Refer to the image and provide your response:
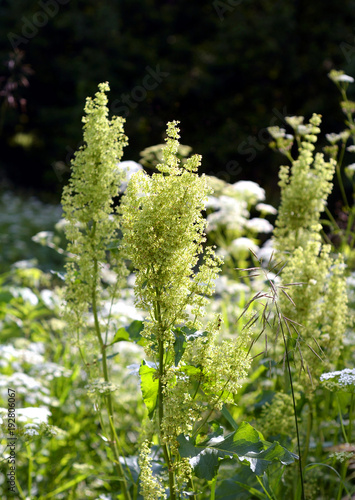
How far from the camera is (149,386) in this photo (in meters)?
1.58

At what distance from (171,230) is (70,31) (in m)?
12.1

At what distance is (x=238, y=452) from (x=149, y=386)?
0.34 metres

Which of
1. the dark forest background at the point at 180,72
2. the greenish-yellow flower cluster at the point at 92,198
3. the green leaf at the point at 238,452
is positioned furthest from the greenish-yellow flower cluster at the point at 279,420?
the dark forest background at the point at 180,72

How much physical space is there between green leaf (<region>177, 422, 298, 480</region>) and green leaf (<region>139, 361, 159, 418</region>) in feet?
0.66

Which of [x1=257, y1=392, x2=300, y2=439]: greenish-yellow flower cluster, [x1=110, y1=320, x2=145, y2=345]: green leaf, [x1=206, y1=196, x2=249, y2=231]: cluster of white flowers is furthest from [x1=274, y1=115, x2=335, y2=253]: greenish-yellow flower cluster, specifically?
[x1=206, y1=196, x2=249, y2=231]: cluster of white flowers

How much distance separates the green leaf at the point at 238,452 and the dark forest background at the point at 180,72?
7351mm

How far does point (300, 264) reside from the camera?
1.99 m

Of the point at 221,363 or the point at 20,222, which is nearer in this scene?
the point at 221,363

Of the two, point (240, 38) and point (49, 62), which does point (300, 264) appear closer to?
point (240, 38)

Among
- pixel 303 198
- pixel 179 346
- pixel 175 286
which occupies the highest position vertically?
pixel 303 198

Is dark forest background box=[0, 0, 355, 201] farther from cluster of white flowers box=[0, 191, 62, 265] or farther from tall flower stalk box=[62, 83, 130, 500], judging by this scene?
tall flower stalk box=[62, 83, 130, 500]

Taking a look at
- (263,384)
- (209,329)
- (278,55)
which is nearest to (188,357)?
(209,329)

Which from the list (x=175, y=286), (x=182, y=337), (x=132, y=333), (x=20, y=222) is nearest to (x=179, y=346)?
(x=182, y=337)

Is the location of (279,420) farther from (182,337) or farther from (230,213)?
(230,213)
